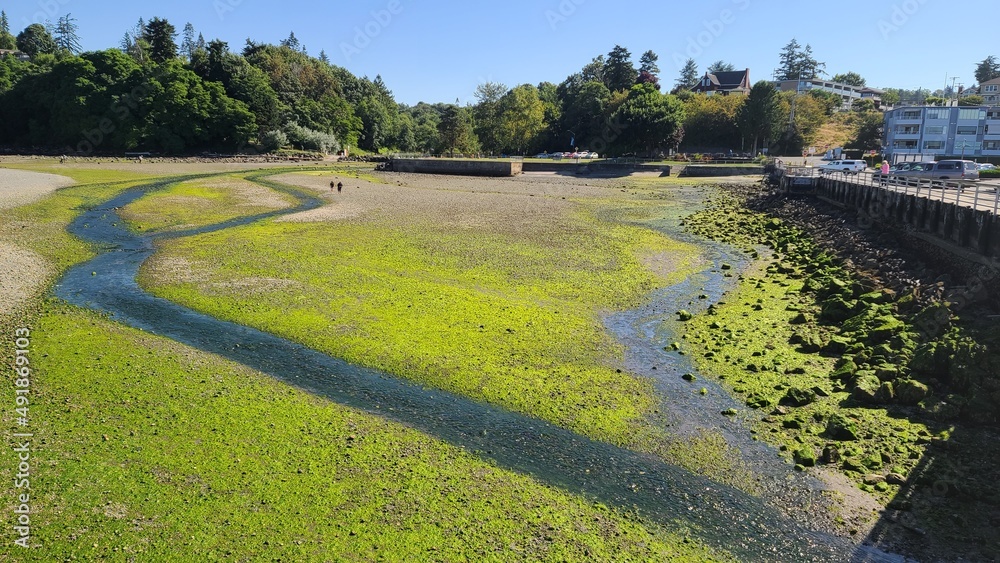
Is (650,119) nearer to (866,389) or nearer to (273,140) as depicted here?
(273,140)

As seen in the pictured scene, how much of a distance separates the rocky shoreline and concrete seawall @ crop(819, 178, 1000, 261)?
822 mm

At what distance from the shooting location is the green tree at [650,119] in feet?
289

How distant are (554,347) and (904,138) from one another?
102354 millimetres

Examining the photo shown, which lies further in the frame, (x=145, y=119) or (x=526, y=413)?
(x=145, y=119)

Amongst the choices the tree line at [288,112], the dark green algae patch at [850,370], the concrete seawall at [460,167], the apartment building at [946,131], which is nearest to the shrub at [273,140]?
the tree line at [288,112]

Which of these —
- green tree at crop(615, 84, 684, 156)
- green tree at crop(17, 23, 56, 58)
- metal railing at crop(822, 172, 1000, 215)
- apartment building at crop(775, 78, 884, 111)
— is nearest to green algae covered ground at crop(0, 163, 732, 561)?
metal railing at crop(822, 172, 1000, 215)

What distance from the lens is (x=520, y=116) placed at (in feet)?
364

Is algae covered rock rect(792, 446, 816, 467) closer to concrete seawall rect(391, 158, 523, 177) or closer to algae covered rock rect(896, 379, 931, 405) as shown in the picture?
algae covered rock rect(896, 379, 931, 405)

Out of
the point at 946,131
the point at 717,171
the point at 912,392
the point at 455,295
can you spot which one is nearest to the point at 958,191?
the point at 912,392

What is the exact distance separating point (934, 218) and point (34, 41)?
207 m

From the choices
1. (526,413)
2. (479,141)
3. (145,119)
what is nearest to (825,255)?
(526,413)

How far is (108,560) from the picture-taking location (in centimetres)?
834

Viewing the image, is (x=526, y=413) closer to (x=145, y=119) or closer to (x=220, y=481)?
(x=220, y=481)

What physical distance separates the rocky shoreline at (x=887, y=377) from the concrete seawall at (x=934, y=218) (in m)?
0.82
